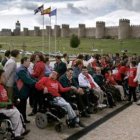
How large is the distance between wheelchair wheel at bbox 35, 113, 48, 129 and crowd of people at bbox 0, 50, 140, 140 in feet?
1.13

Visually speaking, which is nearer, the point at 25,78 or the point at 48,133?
the point at 48,133

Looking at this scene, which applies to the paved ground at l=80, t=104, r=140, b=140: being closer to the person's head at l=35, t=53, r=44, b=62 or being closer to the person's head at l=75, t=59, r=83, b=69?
the person's head at l=75, t=59, r=83, b=69

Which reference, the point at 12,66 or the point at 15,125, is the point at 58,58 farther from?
the point at 15,125

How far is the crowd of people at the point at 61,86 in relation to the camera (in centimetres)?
965

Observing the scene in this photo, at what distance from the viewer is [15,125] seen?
8.21m

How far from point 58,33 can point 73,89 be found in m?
118

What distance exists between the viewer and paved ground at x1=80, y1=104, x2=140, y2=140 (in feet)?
30.9

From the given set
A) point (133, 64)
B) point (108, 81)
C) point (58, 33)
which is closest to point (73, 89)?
point (108, 81)

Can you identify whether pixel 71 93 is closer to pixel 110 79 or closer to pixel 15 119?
pixel 15 119

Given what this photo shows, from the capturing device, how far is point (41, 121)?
381 inches

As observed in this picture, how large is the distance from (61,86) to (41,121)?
1100 millimetres

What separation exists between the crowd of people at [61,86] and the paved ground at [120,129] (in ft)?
1.86

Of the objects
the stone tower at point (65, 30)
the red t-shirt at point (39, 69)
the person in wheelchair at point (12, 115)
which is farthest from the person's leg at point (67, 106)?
the stone tower at point (65, 30)

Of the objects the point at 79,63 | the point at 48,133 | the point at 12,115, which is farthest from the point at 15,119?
the point at 79,63
